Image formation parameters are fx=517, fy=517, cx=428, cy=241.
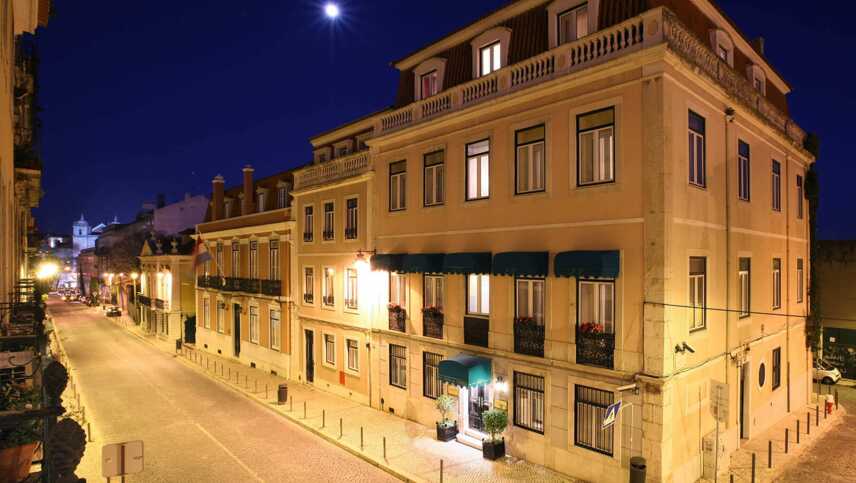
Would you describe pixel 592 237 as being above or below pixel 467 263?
above

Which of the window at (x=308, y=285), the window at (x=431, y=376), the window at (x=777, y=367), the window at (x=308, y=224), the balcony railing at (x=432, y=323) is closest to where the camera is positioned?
the balcony railing at (x=432, y=323)

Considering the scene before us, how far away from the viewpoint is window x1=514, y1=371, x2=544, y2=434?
1519cm

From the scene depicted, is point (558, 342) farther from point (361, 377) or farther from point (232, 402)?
point (232, 402)

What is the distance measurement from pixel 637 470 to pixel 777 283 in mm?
11684

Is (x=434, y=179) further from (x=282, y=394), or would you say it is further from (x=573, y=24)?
(x=282, y=394)

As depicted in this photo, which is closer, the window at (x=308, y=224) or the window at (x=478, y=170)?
the window at (x=478, y=170)

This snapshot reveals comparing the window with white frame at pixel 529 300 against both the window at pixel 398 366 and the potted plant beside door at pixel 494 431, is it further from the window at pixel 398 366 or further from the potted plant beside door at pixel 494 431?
the window at pixel 398 366

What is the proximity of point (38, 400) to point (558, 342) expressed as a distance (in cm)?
1172

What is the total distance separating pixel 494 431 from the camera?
15641 millimetres

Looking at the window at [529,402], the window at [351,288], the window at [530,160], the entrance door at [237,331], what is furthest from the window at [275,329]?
the window at [530,160]

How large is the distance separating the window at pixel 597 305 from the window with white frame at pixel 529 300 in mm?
1308

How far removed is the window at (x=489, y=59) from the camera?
1719cm

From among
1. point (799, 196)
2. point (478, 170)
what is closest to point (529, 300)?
point (478, 170)

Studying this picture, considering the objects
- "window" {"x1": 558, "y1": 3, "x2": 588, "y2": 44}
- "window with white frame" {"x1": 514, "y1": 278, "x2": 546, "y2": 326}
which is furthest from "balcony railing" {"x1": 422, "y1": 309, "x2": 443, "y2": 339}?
"window" {"x1": 558, "y1": 3, "x2": 588, "y2": 44}
